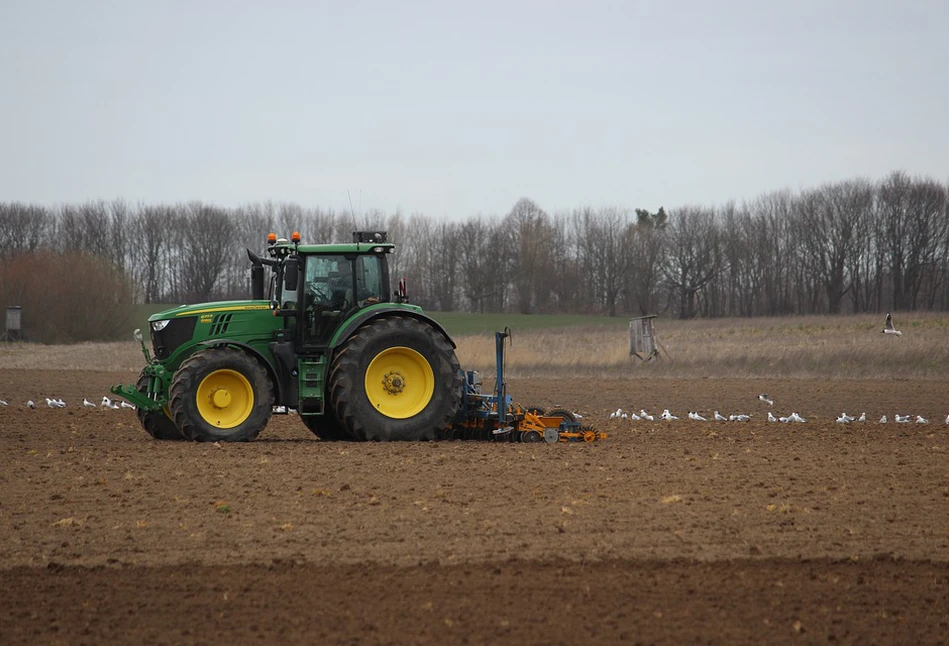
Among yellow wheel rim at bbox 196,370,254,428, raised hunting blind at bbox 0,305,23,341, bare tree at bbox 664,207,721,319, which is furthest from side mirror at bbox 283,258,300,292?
bare tree at bbox 664,207,721,319

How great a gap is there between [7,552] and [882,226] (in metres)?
70.8

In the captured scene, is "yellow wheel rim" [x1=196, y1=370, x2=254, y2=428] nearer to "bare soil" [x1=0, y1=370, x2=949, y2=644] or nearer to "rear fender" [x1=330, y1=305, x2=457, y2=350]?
"bare soil" [x1=0, y1=370, x2=949, y2=644]

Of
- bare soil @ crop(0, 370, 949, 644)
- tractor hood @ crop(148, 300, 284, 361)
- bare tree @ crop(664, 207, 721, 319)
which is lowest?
bare soil @ crop(0, 370, 949, 644)

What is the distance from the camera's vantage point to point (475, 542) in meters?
7.85

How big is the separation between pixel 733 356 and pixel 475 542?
22.8 metres

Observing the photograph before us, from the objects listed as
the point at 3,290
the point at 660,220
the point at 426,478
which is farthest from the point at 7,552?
the point at 660,220

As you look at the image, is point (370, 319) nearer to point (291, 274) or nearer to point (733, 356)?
point (291, 274)

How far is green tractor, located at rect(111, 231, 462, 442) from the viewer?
1284 centimetres

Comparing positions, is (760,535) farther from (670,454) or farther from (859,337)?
(859,337)

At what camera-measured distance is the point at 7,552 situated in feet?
24.9

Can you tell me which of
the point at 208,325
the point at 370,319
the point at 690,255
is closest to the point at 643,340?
the point at 370,319

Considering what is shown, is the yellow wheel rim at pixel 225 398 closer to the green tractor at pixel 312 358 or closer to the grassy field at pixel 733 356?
the green tractor at pixel 312 358

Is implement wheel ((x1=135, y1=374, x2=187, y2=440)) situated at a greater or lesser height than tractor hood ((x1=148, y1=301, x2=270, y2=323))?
lesser

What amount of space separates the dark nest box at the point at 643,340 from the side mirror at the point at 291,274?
1872cm
